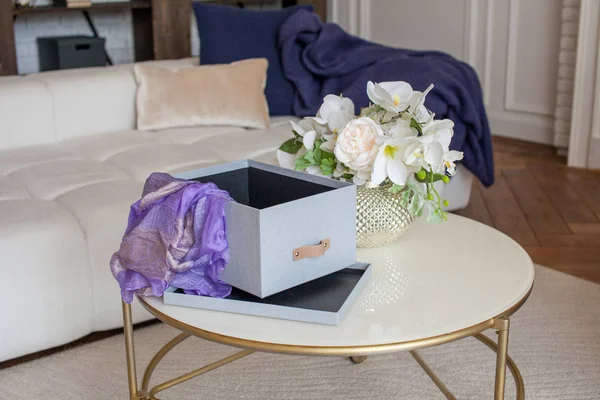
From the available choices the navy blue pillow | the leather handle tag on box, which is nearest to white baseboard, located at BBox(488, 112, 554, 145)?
the navy blue pillow

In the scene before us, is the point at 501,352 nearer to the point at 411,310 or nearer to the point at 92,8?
the point at 411,310

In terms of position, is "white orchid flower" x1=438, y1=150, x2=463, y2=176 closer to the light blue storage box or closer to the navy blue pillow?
the light blue storage box

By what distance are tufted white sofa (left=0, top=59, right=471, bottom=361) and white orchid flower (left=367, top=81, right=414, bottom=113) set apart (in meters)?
0.86

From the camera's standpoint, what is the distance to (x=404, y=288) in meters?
1.34

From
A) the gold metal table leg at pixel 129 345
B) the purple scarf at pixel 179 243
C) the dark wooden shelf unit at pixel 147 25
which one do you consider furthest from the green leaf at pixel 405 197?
the dark wooden shelf unit at pixel 147 25

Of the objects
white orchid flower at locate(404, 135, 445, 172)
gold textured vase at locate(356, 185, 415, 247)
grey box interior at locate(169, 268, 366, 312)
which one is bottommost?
grey box interior at locate(169, 268, 366, 312)

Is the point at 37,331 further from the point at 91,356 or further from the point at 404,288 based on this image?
the point at 404,288

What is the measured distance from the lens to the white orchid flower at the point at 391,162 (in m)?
1.36

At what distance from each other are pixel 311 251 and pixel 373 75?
5.27 ft

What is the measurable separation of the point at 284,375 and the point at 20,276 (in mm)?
652

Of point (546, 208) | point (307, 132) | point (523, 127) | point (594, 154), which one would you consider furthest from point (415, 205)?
point (523, 127)

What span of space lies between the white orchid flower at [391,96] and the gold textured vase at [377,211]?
0.15 m

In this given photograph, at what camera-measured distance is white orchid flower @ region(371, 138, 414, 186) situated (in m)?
1.36

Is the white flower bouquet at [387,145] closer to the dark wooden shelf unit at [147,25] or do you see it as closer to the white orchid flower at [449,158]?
the white orchid flower at [449,158]
